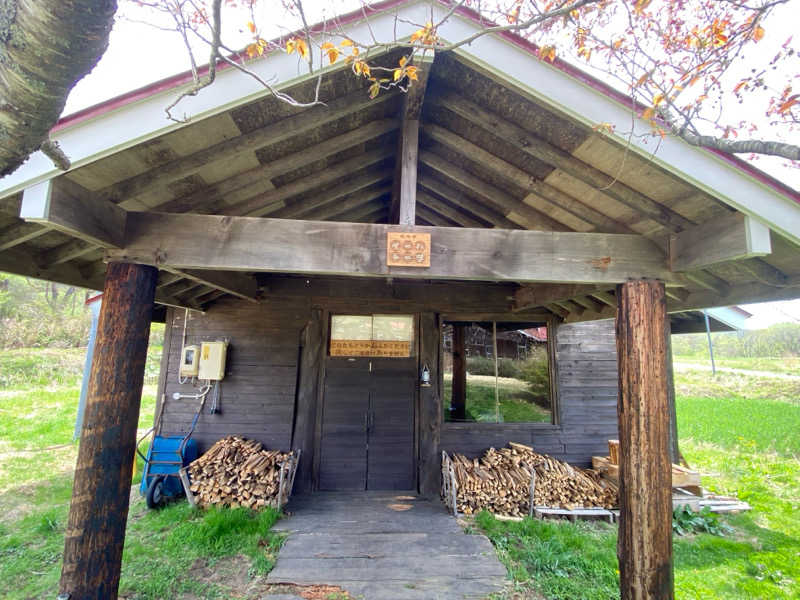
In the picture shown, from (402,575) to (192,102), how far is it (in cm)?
397

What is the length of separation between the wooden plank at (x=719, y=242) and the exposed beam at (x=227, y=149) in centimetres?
252

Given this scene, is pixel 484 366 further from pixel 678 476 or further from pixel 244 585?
pixel 244 585

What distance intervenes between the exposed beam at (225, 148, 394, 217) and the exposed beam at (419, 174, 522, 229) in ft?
1.81

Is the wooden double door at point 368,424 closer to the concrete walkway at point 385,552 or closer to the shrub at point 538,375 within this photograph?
the concrete walkway at point 385,552

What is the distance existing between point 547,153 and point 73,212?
119 inches

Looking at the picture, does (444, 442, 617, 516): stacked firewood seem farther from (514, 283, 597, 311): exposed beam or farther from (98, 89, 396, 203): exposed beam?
(98, 89, 396, 203): exposed beam

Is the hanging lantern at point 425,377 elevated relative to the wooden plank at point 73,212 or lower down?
lower down

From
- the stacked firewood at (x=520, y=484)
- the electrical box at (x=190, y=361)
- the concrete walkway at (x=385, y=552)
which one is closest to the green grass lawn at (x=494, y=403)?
the stacked firewood at (x=520, y=484)

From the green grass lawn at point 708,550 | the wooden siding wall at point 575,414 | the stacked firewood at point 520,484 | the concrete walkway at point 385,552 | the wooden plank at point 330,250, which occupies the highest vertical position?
the wooden plank at point 330,250

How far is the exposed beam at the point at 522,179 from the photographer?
294cm

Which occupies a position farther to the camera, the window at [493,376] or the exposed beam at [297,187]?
the window at [493,376]

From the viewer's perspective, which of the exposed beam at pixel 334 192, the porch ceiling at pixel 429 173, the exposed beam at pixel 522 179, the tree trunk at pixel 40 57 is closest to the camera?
the tree trunk at pixel 40 57

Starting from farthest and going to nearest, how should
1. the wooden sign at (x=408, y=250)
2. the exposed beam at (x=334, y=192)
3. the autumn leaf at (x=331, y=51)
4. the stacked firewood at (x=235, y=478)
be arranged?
the stacked firewood at (x=235, y=478), the exposed beam at (x=334, y=192), the wooden sign at (x=408, y=250), the autumn leaf at (x=331, y=51)

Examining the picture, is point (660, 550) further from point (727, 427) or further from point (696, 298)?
point (727, 427)
